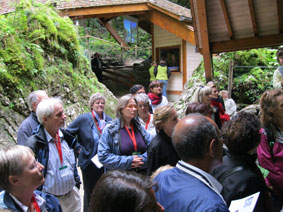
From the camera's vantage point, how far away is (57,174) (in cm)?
282

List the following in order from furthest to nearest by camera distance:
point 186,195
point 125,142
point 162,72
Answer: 1. point 162,72
2. point 125,142
3. point 186,195

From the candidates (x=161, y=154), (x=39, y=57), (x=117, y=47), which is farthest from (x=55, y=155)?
(x=117, y=47)

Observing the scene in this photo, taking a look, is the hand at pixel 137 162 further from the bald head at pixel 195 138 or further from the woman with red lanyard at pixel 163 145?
the bald head at pixel 195 138

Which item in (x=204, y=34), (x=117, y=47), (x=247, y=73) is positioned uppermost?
(x=117, y=47)

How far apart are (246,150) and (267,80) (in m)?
8.86

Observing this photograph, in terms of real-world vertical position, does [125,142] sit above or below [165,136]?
below

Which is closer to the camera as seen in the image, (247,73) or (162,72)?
(247,73)

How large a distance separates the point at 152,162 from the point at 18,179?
4.56 feet

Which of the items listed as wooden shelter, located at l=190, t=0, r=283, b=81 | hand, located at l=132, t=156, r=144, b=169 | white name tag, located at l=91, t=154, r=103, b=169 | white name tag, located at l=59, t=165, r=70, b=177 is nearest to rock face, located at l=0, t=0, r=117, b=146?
white name tag, located at l=91, t=154, r=103, b=169

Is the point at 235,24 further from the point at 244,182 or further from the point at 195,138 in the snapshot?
the point at 195,138

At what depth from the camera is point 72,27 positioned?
368 inches

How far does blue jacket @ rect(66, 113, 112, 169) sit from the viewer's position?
3874 mm

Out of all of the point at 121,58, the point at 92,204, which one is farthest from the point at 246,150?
the point at 121,58

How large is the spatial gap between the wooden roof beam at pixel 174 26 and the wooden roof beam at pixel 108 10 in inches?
25.3
